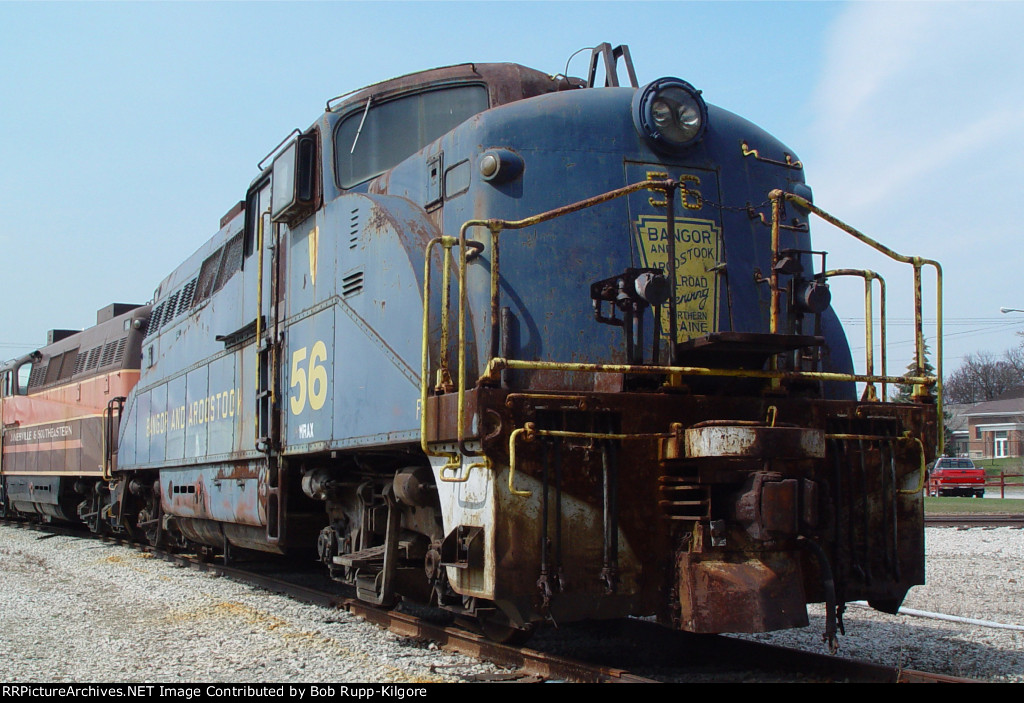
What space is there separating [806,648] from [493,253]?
356 centimetres

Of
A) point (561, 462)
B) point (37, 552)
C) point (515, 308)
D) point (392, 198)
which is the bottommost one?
point (37, 552)

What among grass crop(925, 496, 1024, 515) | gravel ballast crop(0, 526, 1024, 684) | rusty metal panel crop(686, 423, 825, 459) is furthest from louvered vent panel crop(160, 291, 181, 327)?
grass crop(925, 496, 1024, 515)

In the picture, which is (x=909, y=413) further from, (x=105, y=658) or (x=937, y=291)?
(x=105, y=658)

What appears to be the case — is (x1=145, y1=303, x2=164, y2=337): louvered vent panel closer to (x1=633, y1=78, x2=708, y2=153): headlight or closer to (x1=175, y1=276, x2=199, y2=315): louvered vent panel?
(x1=175, y1=276, x2=199, y2=315): louvered vent panel

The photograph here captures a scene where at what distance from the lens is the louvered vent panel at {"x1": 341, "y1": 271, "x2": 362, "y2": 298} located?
6020mm

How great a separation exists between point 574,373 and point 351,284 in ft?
6.19

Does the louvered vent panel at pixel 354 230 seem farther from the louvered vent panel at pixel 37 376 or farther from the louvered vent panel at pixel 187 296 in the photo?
the louvered vent panel at pixel 37 376

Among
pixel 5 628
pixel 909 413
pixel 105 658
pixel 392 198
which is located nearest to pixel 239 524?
pixel 5 628

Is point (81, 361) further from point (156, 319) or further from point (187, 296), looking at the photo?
point (187, 296)

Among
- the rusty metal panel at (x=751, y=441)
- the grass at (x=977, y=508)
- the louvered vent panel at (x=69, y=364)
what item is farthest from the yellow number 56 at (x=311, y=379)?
the grass at (x=977, y=508)

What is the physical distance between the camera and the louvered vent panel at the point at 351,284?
237 inches

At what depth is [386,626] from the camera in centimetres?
653

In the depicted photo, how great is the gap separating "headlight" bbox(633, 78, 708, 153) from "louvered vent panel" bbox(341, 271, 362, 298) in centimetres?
201

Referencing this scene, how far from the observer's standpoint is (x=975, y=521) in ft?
57.0
